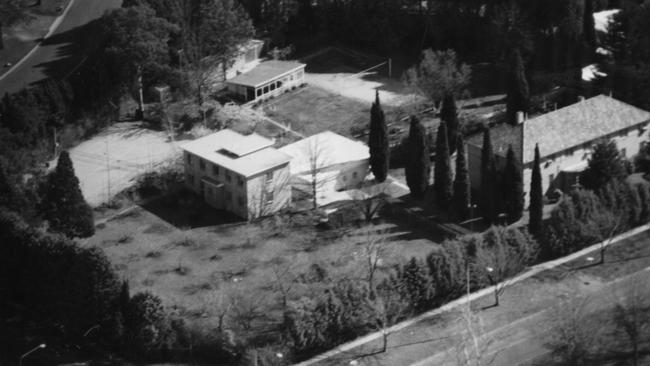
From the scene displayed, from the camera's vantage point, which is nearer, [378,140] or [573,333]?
[573,333]

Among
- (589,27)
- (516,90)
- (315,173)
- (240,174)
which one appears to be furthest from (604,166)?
(589,27)

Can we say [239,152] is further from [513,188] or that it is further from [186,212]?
[513,188]

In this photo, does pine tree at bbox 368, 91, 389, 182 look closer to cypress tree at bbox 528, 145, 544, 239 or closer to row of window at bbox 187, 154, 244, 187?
row of window at bbox 187, 154, 244, 187

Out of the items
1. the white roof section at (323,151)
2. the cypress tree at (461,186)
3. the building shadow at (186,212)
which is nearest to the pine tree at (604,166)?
the cypress tree at (461,186)

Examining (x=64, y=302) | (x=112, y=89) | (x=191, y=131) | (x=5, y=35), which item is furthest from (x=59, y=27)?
(x=64, y=302)

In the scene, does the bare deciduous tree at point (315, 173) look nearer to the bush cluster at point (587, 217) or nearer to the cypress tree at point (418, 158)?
the cypress tree at point (418, 158)

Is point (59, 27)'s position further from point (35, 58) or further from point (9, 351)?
point (9, 351)
